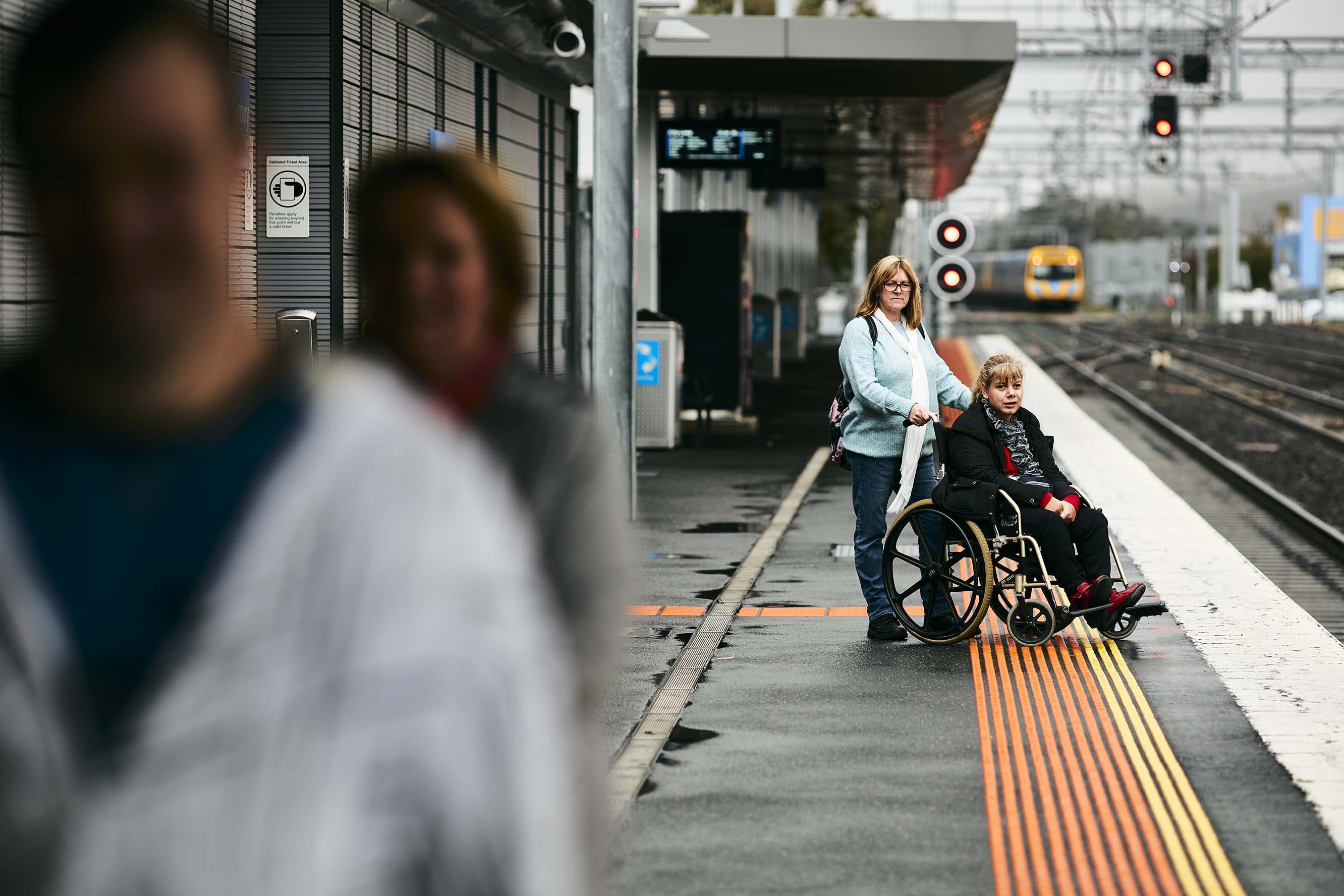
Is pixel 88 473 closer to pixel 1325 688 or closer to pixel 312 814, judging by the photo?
pixel 312 814

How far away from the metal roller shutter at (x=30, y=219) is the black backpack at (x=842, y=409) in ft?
8.98

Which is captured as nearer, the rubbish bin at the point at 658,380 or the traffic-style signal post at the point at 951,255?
the rubbish bin at the point at 658,380

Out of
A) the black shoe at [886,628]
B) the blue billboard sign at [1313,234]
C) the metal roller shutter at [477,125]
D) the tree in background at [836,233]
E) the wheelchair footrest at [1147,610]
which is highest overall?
the blue billboard sign at [1313,234]

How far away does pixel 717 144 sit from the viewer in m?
21.0

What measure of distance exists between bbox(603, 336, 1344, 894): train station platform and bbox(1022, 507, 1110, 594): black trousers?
1.13 ft

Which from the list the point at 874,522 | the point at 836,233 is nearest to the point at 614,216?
the point at 874,522

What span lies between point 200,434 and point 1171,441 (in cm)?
2178

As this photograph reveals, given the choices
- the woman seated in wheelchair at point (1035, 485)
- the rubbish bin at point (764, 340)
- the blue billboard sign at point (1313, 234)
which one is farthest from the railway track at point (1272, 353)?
the blue billboard sign at point (1313, 234)

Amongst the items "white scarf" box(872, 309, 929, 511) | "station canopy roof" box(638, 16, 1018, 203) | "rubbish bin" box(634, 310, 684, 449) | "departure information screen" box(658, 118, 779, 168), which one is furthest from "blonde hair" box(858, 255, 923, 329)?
"departure information screen" box(658, 118, 779, 168)

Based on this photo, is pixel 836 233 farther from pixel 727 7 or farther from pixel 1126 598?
pixel 1126 598

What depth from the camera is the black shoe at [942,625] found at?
8.04 metres

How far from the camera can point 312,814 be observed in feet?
4.80

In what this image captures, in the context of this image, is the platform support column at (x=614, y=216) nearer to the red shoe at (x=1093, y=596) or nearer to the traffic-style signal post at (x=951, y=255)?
the red shoe at (x=1093, y=596)

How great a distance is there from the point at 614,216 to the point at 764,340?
1947 cm
